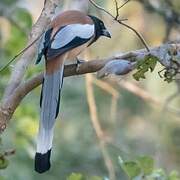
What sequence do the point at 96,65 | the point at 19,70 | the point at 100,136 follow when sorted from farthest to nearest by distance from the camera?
the point at 100,136
the point at 19,70
the point at 96,65

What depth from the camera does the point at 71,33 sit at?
2.51 metres

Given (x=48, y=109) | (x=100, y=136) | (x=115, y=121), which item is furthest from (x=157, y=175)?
(x=115, y=121)

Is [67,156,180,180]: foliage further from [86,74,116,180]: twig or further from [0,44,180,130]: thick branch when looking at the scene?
[86,74,116,180]: twig

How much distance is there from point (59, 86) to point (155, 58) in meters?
0.45

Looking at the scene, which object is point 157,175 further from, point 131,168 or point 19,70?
point 19,70

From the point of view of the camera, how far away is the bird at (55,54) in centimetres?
214

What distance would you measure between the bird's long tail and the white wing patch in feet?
0.18

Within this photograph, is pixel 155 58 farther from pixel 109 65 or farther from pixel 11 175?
pixel 11 175

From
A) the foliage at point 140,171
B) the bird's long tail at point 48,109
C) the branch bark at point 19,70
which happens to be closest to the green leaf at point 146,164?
the foliage at point 140,171

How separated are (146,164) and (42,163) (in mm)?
371

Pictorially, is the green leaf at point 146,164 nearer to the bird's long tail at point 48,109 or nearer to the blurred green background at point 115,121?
the bird's long tail at point 48,109

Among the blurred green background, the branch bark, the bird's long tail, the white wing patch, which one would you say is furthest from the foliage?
the blurred green background

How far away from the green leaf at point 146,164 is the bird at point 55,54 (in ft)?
0.95


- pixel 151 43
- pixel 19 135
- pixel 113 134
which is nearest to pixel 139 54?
pixel 19 135
